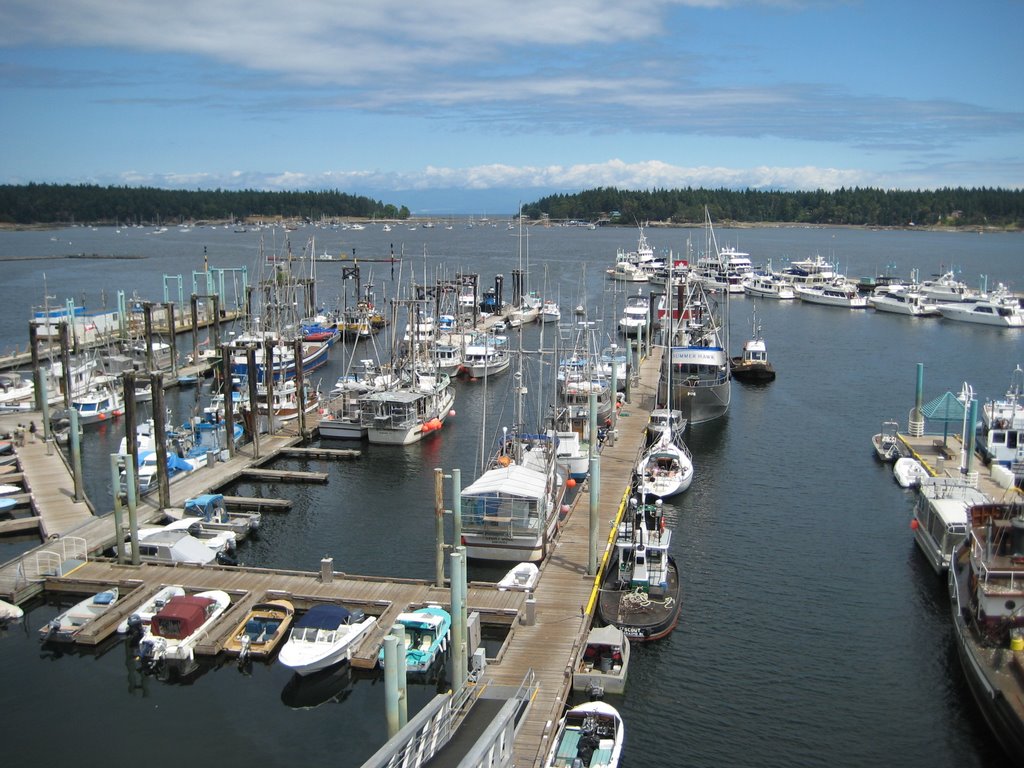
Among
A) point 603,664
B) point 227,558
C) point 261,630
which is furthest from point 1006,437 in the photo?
point 227,558

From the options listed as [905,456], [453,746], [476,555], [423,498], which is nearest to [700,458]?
[905,456]

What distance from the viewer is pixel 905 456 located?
47.9 metres

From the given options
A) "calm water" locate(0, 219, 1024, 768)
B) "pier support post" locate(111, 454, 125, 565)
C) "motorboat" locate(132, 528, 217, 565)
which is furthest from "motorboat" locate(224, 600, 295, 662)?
"pier support post" locate(111, 454, 125, 565)

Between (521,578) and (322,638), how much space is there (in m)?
7.43

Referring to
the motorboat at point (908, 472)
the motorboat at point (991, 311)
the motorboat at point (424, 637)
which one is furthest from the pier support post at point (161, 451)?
the motorboat at point (991, 311)

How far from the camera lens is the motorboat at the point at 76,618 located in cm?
2870

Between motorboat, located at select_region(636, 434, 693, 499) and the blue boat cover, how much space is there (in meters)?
18.1

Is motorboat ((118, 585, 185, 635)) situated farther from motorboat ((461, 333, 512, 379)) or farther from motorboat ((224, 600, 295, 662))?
motorboat ((461, 333, 512, 379))

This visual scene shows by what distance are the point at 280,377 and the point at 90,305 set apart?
67.4 meters

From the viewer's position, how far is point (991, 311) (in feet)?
349

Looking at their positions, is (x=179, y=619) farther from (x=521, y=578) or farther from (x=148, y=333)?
(x=148, y=333)

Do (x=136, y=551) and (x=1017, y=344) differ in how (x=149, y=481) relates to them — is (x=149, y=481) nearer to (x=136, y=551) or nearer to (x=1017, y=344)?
(x=136, y=551)

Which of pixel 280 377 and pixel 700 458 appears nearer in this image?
pixel 700 458

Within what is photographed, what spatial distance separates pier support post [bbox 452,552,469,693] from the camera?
2328 cm
